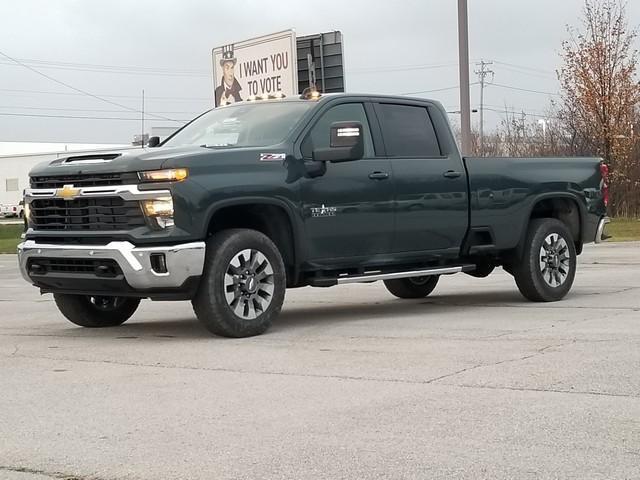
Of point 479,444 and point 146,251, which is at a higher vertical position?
point 146,251

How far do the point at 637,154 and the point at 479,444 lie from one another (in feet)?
115

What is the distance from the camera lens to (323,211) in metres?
8.93

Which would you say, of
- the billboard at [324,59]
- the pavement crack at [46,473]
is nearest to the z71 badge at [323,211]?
the pavement crack at [46,473]

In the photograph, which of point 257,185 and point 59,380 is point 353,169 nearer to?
point 257,185

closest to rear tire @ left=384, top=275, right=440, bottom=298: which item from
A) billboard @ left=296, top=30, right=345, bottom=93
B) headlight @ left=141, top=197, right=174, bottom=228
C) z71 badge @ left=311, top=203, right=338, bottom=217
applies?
z71 badge @ left=311, top=203, right=338, bottom=217

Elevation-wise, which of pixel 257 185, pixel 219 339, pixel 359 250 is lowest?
pixel 219 339

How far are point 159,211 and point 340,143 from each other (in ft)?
5.77

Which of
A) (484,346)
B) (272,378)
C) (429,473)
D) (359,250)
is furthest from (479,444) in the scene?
(359,250)

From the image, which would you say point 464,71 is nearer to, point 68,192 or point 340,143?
point 340,143

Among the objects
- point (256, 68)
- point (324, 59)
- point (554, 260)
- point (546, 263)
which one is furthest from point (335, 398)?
point (256, 68)

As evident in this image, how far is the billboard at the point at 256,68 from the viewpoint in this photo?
3256 cm

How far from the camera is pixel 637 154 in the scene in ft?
124

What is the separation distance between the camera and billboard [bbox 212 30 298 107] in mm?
32562

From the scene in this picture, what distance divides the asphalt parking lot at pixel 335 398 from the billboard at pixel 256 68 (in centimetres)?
2317
